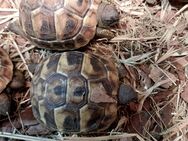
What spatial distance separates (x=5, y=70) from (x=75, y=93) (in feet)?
1.93

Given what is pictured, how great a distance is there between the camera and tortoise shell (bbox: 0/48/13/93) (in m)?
3.07

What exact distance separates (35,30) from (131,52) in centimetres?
66

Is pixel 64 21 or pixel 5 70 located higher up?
pixel 64 21

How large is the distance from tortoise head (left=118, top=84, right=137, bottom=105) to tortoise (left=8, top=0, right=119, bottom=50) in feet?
1.48

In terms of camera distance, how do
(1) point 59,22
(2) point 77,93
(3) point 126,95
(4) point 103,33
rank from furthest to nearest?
(4) point 103,33 → (1) point 59,22 → (3) point 126,95 → (2) point 77,93

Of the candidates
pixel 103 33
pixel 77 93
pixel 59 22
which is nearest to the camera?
pixel 77 93

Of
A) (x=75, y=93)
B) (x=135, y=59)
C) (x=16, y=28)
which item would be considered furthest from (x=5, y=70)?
(x=135, y=59)

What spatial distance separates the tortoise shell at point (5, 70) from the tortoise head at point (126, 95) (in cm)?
74

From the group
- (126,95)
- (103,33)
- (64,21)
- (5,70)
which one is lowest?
(126,95)

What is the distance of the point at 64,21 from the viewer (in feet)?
9.88

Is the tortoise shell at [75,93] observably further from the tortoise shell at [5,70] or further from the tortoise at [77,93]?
the tortoise shell at [5,70]

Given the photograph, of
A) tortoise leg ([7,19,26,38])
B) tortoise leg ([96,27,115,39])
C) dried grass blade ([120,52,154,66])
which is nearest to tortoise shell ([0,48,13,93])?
tortoise leg ([7,19,26,38])

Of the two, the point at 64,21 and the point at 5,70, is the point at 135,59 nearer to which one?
the point at 64,21

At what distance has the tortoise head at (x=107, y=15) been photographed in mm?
3098
